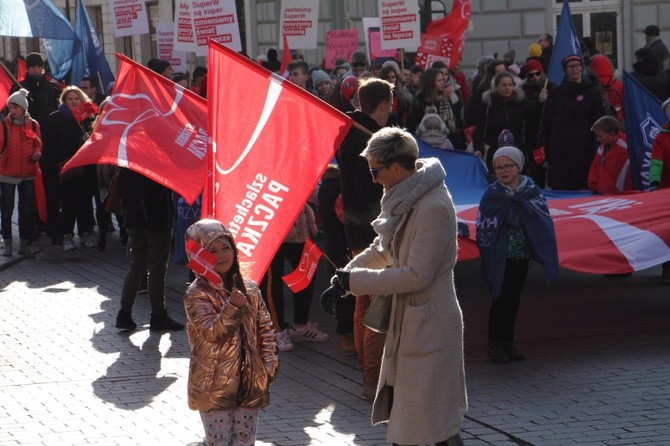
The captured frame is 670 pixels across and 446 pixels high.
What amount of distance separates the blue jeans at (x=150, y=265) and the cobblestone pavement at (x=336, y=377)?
10.6 inches

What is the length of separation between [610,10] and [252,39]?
31.0 feet

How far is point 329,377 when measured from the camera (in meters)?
9.23

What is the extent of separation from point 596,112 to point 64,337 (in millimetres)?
5659

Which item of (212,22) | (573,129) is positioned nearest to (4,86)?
(212,22)

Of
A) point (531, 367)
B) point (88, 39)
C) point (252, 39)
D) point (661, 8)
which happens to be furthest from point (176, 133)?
point (252, 39)

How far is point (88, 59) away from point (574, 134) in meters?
9.63

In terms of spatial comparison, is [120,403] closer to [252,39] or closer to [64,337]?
[64,337]

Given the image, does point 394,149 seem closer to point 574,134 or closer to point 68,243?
point 574,134

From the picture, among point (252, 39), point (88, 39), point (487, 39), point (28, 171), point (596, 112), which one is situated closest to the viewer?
point (596, 112)

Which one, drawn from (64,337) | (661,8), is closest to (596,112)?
(64,337)

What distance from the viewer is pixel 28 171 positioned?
1524cm

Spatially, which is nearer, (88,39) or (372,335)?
(372,335)

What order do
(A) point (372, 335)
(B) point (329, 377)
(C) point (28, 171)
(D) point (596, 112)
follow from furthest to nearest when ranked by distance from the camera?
(C) point (28, 171) < (D) point (596, 112) < (B) point (329, 377) < (A) point (372, 335)

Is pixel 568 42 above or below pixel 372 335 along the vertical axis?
above
